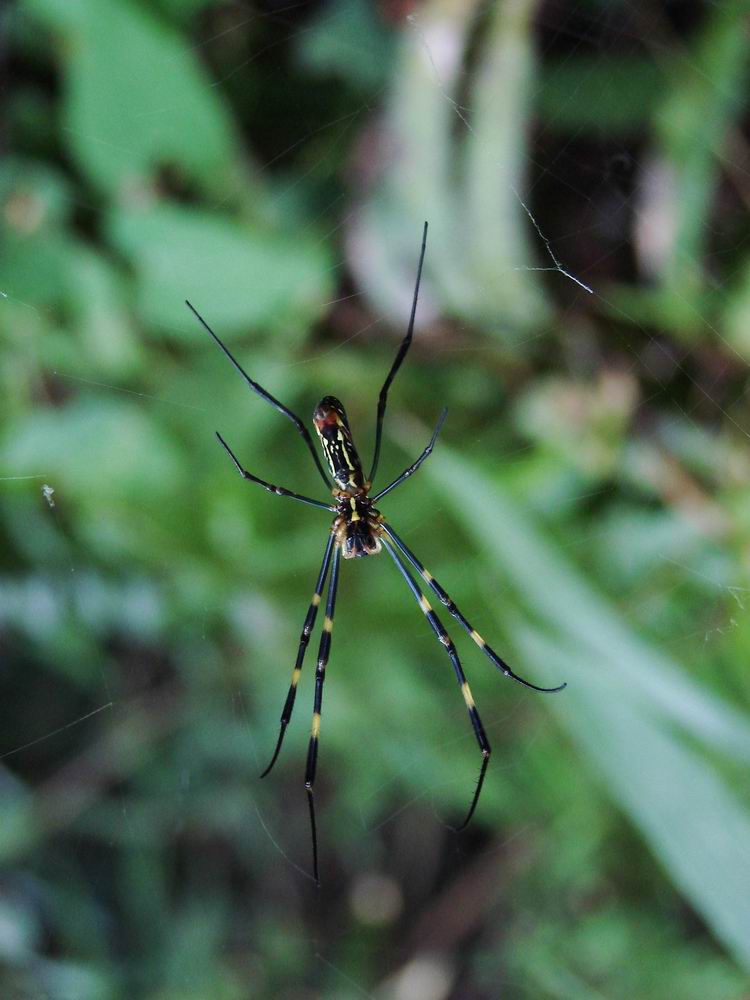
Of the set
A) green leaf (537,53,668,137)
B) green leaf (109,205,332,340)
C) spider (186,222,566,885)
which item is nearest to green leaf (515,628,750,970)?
spider (186,222,566,885)

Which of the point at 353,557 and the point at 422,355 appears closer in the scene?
the point at 353,557

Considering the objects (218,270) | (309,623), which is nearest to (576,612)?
(309,623)

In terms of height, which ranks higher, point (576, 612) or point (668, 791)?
point (576, 612)

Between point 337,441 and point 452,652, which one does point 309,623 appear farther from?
point 337,441

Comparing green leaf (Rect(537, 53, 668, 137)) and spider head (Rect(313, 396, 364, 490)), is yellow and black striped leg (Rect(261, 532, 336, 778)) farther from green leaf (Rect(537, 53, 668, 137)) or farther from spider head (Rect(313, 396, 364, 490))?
green leaf (Rect(537, 53, 668, 137))

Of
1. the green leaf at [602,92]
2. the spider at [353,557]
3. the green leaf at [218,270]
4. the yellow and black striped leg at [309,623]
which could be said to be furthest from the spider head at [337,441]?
the green leaf at [602,92]

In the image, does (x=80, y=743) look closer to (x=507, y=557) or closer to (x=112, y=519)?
(x=112, y=519)
